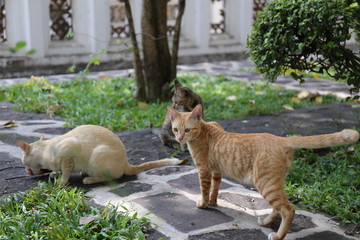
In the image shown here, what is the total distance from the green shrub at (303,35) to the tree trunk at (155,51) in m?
3.33

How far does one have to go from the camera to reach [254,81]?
34.8ft

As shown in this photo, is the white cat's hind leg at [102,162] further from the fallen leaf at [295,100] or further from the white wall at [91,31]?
the white wall at [91,31]

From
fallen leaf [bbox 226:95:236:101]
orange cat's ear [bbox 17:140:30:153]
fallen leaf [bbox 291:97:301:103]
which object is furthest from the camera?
fallen leaf [bbox 226:95:236:101]

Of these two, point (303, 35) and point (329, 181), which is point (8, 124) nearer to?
point (303, 35)

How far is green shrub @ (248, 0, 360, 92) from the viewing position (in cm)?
452

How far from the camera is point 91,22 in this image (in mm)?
12172

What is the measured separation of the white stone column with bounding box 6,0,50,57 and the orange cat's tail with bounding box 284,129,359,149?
8.92 meters

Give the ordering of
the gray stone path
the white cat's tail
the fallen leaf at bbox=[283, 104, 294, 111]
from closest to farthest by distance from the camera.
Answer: the gray stone path, the white cat's tail, the fallen leaf at bbox=[283, 104, 294, 111]

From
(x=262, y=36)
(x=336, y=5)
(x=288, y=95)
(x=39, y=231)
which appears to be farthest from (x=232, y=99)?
(x=39, y=231)

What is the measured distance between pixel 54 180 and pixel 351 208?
2713 millimetres

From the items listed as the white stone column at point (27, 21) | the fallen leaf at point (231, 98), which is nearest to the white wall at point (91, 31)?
the white stone column at point (27, 21)

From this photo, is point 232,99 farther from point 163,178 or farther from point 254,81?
point 163,178

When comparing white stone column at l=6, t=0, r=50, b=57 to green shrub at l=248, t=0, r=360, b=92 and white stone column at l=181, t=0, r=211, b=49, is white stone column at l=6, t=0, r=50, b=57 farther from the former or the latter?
green shrub at l=248, t=0, r=360, b=92

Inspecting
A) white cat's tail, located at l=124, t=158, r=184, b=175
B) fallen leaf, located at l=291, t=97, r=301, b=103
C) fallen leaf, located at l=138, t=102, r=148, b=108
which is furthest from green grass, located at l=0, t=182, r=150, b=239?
fallen leaf, located at l=291, t=97, r=301, b=103
